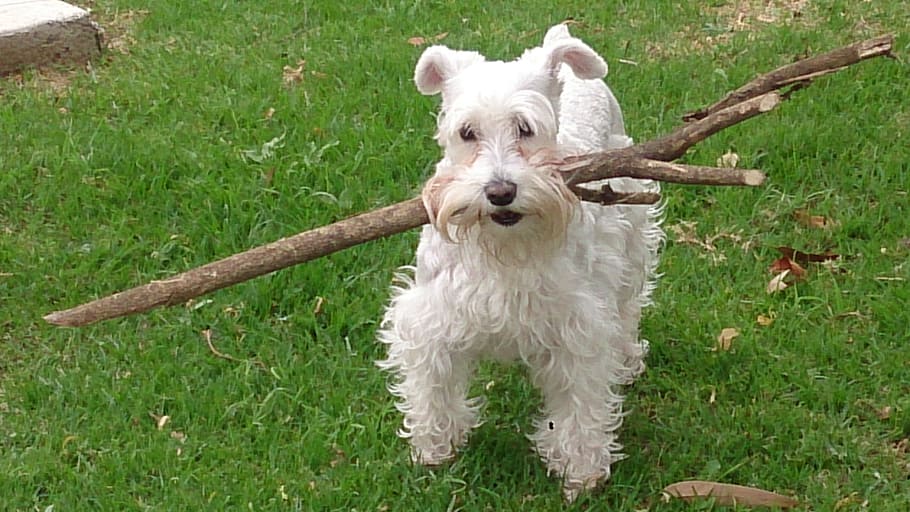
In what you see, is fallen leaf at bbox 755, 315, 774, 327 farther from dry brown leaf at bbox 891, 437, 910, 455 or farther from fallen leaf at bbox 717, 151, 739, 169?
fallen leaf at bbox 717, 151, 739, 169

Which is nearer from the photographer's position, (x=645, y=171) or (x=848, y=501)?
(x=645, y=171)

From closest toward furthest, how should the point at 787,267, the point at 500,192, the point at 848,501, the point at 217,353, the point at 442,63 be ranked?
the point at 500,192, the point at 442,63, the point at 848,501, the point at 217,353, the point at 787,267

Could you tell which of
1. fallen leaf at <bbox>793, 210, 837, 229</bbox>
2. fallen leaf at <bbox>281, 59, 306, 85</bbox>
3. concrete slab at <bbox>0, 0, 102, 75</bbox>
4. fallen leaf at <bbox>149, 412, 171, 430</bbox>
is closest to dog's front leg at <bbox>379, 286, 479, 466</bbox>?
fallen leaf at <bbox>149, 412, 171, 430</bbox>

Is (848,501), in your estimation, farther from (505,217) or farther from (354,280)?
(354,280)

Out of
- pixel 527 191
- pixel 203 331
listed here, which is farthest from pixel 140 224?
pixel 527 191

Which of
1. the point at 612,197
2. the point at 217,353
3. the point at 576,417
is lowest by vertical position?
the point at 217,353

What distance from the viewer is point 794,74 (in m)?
3.61

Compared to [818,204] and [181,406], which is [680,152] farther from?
[818,204]

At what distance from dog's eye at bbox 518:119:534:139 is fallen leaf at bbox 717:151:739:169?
2.47 m

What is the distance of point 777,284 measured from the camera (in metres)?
5.02

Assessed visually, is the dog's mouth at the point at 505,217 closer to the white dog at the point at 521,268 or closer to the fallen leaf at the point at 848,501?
the white dog at the point at 521,268

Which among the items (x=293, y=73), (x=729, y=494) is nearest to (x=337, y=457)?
(x=729, y=494)

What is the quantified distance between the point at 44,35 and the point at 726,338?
4184 mm

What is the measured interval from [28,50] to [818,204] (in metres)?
4.15
